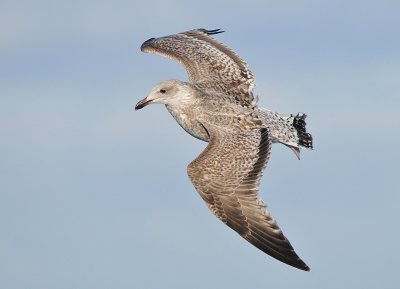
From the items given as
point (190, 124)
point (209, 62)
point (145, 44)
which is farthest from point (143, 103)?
point (145, 44)

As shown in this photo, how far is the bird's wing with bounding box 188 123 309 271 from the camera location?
23391mm

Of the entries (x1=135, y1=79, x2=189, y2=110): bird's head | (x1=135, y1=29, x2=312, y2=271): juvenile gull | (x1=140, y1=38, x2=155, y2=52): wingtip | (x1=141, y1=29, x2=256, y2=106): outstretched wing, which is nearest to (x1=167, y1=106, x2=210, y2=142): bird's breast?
(x1=135, y1=29, x2=312, y2=271): juvenile gull

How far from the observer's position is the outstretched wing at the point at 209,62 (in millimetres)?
28469

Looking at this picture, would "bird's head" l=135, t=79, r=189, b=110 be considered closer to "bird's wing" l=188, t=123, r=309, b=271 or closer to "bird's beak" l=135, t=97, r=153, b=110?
"bird's beak" l=135, t=97, r=153, b=110

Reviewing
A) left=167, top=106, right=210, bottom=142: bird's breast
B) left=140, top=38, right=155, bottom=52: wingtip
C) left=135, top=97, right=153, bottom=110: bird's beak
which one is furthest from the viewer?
left=140, top=38, right=155, bottom=52: wingtip

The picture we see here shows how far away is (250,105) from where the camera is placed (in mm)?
27875

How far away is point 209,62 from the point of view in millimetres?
29531

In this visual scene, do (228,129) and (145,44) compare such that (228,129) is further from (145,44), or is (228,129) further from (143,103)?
(145,44)

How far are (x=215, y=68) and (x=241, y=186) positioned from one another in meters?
5.70

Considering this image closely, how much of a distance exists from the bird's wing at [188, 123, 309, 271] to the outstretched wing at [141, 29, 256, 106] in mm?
2521

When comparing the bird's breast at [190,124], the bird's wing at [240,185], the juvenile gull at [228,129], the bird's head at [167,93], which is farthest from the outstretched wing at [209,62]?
the bird's wing at [240,185]

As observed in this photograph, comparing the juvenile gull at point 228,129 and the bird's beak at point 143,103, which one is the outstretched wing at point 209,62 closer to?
the juvenile gull at point 228,129

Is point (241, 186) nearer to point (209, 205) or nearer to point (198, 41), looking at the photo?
point (209, 205)

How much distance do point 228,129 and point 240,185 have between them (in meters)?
1.94
